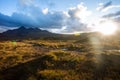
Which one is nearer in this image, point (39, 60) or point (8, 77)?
point (8, 77)

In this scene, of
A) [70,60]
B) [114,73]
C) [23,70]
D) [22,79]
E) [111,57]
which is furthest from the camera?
[111,57]

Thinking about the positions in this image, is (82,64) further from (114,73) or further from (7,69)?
(7,69)

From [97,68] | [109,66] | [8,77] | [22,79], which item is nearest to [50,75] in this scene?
[22,79]

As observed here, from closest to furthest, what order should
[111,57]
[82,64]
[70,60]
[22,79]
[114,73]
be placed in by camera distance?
1. [22,79]
2. [114,73]
3. [82,64]
4. [70,60]
5. [111,57]

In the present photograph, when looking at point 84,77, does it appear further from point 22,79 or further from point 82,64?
point 22,79

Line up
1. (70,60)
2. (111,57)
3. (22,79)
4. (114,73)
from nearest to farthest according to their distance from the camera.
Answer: (22,79), (114,73), (70,60), (111,57)

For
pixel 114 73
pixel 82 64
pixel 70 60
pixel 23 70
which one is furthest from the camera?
pixel 70 60

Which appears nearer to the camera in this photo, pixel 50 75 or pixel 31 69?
pixel 50 75

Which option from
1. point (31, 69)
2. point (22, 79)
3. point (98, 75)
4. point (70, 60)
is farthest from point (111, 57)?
point (22, 79)

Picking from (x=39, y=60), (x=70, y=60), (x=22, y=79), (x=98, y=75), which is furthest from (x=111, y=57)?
(x=22, y=79)
